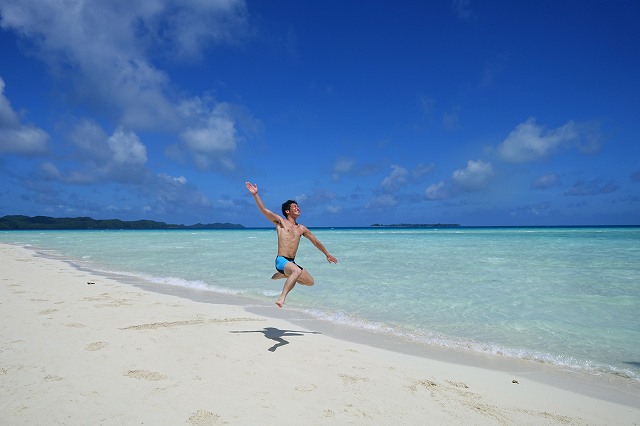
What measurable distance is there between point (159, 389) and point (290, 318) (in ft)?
14.0

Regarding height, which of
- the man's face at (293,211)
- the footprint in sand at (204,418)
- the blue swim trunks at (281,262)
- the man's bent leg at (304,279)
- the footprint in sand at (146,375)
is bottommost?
the footprint in sand at (204,418)

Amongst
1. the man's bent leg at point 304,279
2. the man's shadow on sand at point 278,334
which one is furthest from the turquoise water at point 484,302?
the man's bent leg at point 304,279

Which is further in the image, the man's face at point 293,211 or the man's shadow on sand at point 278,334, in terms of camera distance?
the man's face at point 293,211

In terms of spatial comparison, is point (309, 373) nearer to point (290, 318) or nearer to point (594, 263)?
point (290, 318)

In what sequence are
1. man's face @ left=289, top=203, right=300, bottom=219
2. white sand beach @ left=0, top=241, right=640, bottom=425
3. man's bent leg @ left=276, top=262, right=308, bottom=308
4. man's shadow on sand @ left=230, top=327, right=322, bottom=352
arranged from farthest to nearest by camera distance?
1. man's face @ left=289, top=203, right=300, bottom=219
2. man's bent leg @ left=276, top=262, right=308, bottom=308
3. man's shadow on sand @ left=230, top=327, right=322, bottom=352
4. white sand beach @ left=0, top=241, right=640, bottom=425

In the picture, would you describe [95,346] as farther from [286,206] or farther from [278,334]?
[286,206]

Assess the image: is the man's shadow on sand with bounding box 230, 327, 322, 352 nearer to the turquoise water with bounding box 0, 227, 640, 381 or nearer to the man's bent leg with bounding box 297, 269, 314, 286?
the man's bent leg with bounding box 297, 269, 314, 286

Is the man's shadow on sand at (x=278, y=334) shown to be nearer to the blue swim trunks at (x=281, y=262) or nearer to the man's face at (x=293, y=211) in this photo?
the blue swim trunks at (x=281, y=262)

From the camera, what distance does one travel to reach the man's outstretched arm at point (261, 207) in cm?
618

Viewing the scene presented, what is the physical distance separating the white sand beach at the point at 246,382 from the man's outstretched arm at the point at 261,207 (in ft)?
6.38

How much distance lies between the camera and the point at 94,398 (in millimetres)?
3500

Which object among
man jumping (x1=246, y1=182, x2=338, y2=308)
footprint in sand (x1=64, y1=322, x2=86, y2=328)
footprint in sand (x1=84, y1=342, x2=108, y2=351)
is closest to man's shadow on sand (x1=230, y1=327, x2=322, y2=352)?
man jumping (x1=246, y1=182, x2=338, y2=308)

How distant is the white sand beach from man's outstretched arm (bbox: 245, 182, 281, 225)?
1.94m

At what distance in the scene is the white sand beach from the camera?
3404 millimetres
